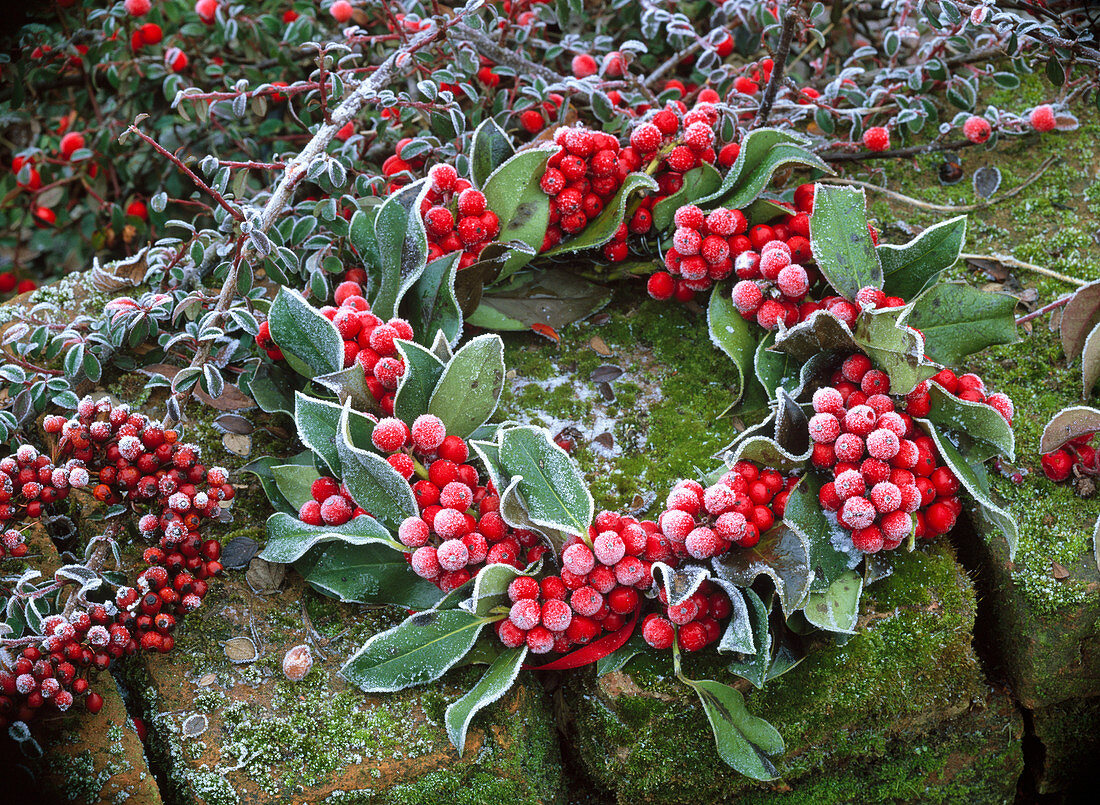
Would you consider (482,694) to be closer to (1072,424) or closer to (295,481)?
(295,481)

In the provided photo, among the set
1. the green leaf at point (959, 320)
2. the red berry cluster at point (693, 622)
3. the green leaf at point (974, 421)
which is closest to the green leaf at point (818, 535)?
the red berry cluster at point (693, 622)

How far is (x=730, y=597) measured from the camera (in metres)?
1.26

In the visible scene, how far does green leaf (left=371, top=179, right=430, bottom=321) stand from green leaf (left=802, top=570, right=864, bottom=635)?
2.86ft

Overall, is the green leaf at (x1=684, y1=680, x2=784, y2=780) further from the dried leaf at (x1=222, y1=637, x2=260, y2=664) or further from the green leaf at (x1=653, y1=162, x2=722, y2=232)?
the green leaf at (x1=653, y1=162, x2=722, y2=232)

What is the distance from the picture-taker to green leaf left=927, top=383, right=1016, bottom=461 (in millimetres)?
1281

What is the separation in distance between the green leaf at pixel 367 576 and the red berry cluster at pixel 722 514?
39 centimetres

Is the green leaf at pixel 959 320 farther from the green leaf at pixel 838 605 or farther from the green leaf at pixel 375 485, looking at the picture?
the green leaf at pixel 375 485

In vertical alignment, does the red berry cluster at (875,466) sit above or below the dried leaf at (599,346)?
above

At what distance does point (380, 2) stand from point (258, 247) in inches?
30.5

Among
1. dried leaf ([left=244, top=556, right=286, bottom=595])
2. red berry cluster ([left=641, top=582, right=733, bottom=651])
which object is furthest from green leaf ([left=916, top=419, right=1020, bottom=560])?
dried leaf ([left=244, top=556, right=286, bottom=595])

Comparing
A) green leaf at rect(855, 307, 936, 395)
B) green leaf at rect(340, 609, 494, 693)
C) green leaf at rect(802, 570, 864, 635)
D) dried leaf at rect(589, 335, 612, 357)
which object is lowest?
green leaf at rect(340, 609, 494, 693)

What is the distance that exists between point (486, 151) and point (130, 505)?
93 cm

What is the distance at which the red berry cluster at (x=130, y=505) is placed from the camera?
1239 millimetres

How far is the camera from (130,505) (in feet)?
4.61
